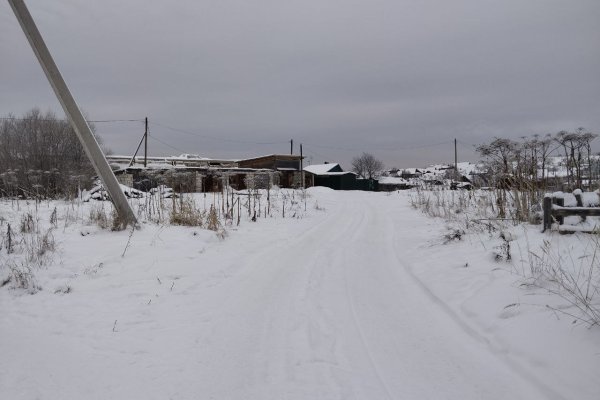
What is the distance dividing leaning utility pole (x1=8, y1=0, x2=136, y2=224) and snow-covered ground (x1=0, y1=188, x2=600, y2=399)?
3.76ft

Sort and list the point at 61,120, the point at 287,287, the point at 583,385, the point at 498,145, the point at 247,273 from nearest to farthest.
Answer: the point at 583,385
the point at 287,287
the point at 247,273
the point at 498,145
the point at 61,120

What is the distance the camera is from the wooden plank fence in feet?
18.4

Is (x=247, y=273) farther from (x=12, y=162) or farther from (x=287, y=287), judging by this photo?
(x=12, y=162)

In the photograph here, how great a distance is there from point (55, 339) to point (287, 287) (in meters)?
2.57

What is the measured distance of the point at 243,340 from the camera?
325 centimetres

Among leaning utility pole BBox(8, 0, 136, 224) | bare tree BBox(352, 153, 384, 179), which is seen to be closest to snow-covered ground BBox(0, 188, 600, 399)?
leaning utility pole BBox(8, 0, 136, 224)

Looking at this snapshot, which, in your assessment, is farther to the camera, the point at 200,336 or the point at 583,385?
the point at 200,336

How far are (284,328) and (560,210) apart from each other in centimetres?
511

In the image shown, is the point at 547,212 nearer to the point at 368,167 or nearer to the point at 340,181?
the point at 340,181

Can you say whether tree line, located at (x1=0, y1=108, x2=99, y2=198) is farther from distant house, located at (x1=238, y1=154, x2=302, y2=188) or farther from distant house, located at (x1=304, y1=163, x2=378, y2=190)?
distant house, located at (x1=304, y1=163, x2=378, y2=190)

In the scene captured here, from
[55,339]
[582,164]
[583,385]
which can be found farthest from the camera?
[582,164]

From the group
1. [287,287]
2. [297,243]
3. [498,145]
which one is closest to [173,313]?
[287,287]

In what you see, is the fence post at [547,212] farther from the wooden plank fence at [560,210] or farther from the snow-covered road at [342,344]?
the snow-covered road at [342,344]

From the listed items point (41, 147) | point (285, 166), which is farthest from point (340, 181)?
point (41, 147)
